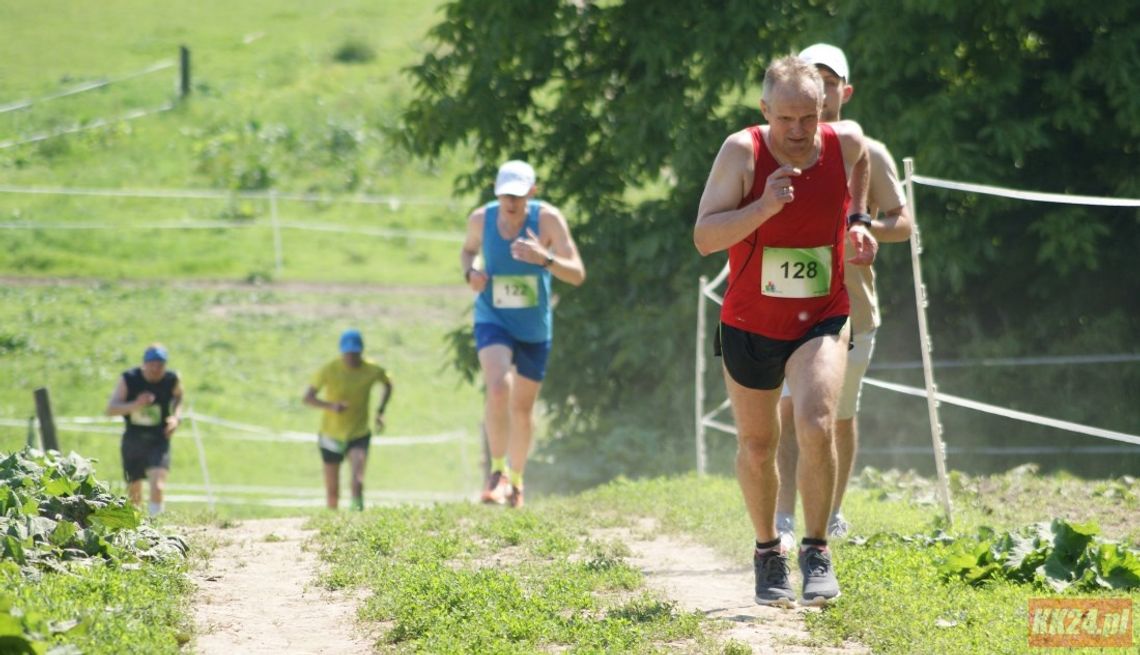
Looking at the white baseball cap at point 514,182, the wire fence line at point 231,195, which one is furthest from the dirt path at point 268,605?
the wire fence line at point 231,195

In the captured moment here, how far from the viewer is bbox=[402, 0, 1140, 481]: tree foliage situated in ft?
41.9

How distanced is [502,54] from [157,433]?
541 centimetres

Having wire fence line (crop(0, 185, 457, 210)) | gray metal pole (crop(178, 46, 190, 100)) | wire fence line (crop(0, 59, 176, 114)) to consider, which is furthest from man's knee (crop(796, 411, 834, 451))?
gray metal pole (crop(178, 46, 190, 100))

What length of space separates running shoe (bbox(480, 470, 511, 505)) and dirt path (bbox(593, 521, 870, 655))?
4.98 ft

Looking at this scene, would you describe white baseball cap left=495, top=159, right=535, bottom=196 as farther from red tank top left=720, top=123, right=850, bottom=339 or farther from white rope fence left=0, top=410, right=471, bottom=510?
white rope fence left=0, top=410, right=471, bottom=510

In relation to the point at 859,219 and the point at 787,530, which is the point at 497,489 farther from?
the point at 859,219

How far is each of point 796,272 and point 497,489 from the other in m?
4.76

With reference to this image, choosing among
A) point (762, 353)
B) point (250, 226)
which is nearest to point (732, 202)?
point (762, 353)

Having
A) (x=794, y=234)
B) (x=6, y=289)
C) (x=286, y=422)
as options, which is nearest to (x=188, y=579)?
(x=794, y=234)

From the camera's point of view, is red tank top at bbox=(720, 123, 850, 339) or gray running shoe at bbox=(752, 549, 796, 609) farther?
gray running shoe at bbox=(752, 549, 796, 609)

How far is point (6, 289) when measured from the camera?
2800 cm

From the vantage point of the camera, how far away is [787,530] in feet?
23.6

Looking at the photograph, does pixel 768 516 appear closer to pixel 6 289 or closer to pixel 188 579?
pixel 188 579

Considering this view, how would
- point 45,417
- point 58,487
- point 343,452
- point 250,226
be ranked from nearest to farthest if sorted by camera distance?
point 58,487, point 45,417, point 343,452, point 250,226
